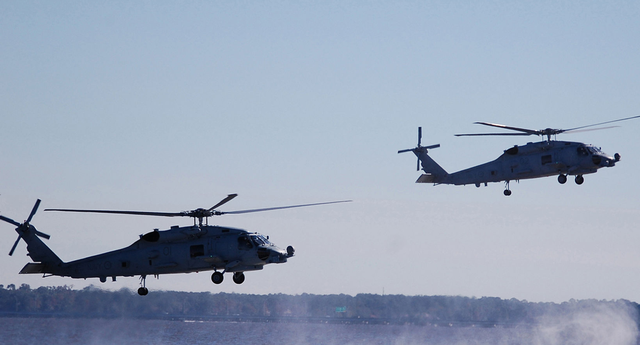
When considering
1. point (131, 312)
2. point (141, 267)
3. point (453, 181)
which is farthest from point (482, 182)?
point (131, 312)

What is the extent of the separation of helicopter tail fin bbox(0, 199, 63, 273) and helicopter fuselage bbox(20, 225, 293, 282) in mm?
2010

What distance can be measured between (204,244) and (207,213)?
252 centimetres

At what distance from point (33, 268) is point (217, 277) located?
11.4 metres

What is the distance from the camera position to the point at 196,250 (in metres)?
50.7

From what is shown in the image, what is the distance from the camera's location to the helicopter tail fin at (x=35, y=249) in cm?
5281

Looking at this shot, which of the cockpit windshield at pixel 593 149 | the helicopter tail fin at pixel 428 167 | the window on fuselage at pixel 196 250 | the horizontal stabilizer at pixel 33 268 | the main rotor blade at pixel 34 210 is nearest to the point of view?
the window on fuselage at pixel 196 250

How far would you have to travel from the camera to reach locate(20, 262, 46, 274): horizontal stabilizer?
5259cm

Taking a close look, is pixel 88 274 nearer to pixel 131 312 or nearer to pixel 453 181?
pixel 453 181

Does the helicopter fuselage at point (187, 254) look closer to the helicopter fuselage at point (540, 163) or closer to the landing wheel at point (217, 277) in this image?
the landing wheel at point (217, 277)

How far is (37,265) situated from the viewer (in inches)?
2082

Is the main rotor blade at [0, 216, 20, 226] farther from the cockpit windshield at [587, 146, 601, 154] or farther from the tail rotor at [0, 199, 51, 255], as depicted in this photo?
the cockpit windshield at [587, 146, 601, 154]

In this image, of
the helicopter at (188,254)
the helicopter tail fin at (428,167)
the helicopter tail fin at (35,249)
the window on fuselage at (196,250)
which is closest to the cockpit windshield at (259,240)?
the helicopter at (188,254)

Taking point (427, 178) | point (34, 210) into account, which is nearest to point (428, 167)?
point (427, 178)

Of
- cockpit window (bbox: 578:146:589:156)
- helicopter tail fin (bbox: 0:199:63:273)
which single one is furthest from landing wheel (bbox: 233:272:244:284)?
cockpit window (bbox: 578:146:589:156)
